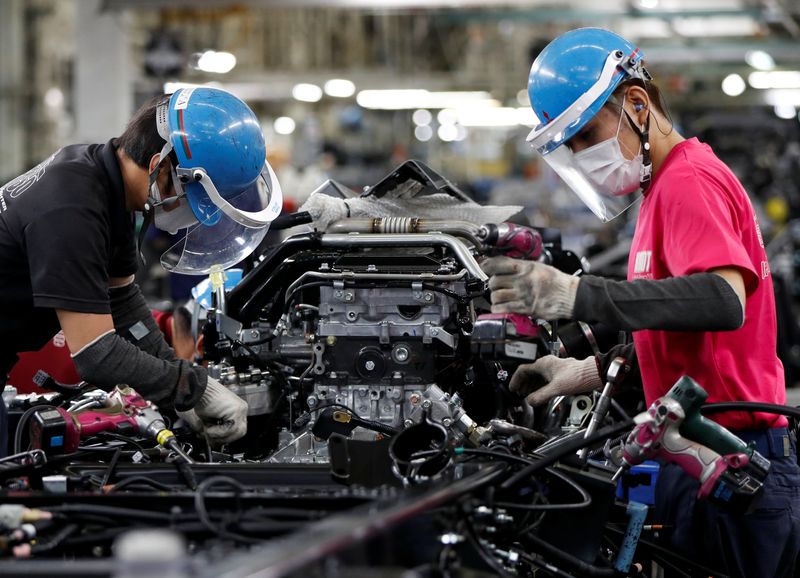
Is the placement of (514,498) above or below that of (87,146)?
below

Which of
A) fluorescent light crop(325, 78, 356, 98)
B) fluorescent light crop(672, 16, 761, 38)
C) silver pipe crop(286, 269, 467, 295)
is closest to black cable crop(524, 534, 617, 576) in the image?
silver pipe crop(286, 269, 467, 295)

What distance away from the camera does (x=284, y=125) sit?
23.7 m

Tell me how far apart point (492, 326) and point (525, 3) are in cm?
1173

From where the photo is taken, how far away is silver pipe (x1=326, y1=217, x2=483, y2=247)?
12.8 feet

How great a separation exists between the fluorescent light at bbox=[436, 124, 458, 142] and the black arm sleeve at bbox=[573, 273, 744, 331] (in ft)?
79.9

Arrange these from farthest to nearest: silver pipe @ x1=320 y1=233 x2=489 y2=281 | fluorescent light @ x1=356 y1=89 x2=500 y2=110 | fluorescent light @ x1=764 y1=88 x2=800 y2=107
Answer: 1. fluorescent light @ x1=764 y1=88 x2=800 y2=107
2. fluorescent light @ x1=356 y1=89 x2=500 y2=110
3. silver pipe @ x1=320 y1=233 x2=489 y2=281

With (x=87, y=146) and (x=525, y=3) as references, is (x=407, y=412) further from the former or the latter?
(x=525, y=3)

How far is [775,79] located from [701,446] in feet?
64.6

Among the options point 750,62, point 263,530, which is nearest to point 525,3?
point 750,62

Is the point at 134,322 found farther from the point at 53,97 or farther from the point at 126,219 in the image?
the point at 53,97

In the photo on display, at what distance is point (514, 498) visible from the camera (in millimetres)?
2609

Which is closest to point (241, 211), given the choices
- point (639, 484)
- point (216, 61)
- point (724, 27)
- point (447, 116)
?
point (639, 484)

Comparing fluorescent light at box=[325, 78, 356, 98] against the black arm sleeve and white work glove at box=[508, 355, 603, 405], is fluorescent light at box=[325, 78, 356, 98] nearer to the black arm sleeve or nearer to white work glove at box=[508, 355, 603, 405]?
white work glove at box=[508, 355, 603, 405]

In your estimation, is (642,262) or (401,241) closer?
(642,262)
